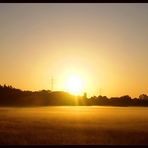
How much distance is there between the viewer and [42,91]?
639ft

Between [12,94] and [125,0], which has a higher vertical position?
[12,94]

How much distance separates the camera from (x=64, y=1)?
3.25 meters

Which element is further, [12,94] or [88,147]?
[12,94]

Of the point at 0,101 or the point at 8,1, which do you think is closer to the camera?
the point at 8,1

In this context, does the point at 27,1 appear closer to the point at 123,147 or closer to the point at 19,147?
the point at 19,147

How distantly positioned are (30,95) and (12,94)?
17090 mm

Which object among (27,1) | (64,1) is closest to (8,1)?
(27,1)

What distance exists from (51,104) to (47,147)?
197135mm

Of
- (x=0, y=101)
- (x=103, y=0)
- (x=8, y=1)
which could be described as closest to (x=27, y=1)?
(x=8, y=1)

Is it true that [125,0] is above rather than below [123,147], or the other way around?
above

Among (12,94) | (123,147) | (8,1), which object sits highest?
(12,94)

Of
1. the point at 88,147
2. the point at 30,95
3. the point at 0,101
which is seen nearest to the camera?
the point at 88,147

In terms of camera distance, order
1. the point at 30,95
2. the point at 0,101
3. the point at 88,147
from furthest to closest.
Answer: the point at 30,95 < the point at 0,101 < the point at 88,147

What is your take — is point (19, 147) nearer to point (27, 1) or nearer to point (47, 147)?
point (47, 147)
